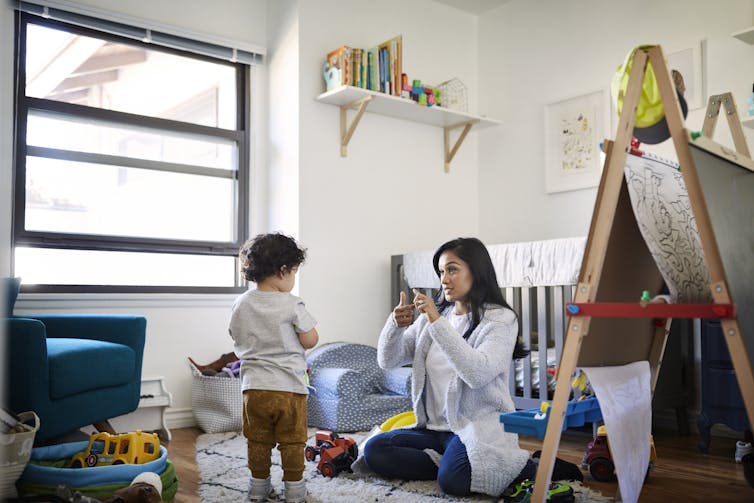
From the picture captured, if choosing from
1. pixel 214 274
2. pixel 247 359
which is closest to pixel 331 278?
pixel 214 274

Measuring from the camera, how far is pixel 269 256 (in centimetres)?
198

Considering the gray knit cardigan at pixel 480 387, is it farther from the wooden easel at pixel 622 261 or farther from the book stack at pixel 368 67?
the book stack at pixel 368 67

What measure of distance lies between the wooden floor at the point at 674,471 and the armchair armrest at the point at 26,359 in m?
0.54

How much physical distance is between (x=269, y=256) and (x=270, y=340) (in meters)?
0.24

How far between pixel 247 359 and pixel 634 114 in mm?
1172

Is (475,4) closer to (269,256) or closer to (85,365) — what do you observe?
(269,256)

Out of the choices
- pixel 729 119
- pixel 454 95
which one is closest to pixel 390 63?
pixel 454 95

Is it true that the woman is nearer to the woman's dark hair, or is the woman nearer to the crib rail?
the woman's dark hair

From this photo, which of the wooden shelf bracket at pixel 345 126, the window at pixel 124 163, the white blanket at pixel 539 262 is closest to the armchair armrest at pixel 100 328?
the window at pixel 124 163

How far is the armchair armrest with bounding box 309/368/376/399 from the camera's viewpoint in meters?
3.07

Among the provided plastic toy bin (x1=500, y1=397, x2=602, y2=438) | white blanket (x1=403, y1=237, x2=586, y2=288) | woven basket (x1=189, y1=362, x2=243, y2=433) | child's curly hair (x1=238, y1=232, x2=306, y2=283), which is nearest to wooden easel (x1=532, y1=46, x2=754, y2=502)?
plastic toy bin (x1=500, y1=397, x2=602, y2=438)

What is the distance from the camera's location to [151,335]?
10.8 feet

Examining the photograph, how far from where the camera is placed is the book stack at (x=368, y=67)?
11.3 feet

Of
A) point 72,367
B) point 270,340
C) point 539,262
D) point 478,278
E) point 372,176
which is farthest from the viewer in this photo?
point 372,176
